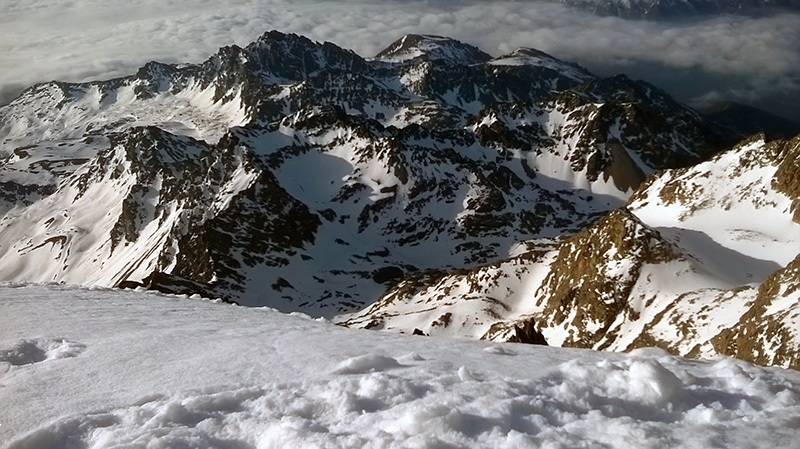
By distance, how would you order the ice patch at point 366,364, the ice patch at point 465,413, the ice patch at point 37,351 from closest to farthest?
the ice patch at point 465,413 → the ice patch at point 366,364 → the ice patch at point 37,351

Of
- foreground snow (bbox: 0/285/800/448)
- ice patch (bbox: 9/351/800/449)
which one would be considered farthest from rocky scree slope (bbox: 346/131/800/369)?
Answer: ice patch (bbox: 9/351/800/449)

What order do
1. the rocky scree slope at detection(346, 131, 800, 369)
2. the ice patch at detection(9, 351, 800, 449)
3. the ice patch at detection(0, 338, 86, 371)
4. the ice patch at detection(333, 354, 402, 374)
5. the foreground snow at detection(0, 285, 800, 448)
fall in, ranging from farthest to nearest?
the rocky scree slope at detection(346, 131, 800, 369) → the ice patch at detection(0, 338, 86, 371) → the ice patch at detection(333, 354, 402, 374) → the foreground snow at detection(0, 285, 800, 448) → the ice patch at detection(9, 351, 800, 449)

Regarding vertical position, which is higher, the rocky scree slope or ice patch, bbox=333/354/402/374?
ice patch, bbox=333/354/402/374

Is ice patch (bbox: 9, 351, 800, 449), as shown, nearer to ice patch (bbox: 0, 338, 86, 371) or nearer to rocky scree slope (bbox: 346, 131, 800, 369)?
ice patch (bbox: 0, 338, 86, 371)

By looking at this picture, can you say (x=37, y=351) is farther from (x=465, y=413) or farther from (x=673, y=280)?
(x=673, y=280)

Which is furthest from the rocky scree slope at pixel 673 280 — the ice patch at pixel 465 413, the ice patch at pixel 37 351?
the ice patch at pixel 37 351

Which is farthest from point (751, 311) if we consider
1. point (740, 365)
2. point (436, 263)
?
Result: point (436, 263)

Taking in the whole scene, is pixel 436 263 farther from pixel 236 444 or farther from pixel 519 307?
pixel 236 444

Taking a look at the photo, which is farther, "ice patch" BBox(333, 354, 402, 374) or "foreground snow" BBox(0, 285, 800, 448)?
"ice patch" BBox(333, 354, 402, 374)

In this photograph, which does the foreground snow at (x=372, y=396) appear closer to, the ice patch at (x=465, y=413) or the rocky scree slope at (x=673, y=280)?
the ice patch at (x=465, y=413)
